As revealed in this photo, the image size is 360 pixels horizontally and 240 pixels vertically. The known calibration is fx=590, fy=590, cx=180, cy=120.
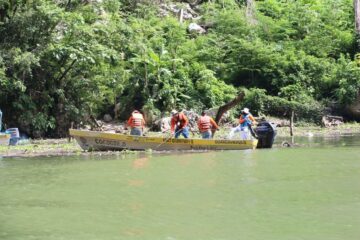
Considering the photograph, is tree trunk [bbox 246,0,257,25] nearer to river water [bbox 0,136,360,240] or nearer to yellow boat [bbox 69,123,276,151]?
yellow boat [bbox 69,123,276,151]

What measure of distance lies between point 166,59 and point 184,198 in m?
22.1

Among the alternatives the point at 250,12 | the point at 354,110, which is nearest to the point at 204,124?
the point at 354,110

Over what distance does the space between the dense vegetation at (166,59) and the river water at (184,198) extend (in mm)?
9414

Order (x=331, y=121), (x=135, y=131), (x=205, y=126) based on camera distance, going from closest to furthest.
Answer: (x=135, y=131), (x=205, y=126), (x=331, y=121)

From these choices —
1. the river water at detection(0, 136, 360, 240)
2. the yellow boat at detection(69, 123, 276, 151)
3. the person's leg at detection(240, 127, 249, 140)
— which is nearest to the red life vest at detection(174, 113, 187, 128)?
the yellow boat at detection(69, 123, 276, 151)

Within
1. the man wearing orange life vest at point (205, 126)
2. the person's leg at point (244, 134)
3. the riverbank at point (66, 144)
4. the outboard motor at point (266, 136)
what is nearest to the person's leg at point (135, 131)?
the riverbank at point (66, 144)

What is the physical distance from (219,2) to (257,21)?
4587 mm

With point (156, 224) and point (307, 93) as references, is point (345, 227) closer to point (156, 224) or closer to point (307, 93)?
point (156, 224)

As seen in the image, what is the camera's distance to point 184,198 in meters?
10.9

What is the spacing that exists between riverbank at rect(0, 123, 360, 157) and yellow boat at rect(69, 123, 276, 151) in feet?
1.70

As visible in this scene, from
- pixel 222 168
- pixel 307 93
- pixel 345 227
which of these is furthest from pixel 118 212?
pixel 307 93

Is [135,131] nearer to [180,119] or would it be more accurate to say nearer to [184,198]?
[180,119]

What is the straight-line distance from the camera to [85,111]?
2816 cm

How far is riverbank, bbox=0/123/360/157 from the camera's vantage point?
20188 millimetres
